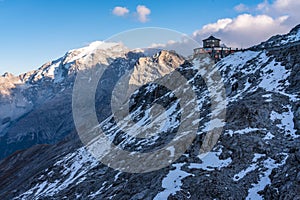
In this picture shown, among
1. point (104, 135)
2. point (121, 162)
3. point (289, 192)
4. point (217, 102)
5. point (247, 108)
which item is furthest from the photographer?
point (104, 135)

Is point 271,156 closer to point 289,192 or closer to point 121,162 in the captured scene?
point 289,192

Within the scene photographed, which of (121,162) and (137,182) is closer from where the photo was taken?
(137,182)

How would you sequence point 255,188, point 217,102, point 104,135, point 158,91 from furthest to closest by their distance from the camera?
point 158,91 → point 104,135 → point 217,102 → point 255,188

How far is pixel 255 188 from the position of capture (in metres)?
31.1

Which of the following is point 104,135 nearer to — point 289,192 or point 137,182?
point 137,182

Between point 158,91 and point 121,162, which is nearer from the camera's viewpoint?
point 121,162

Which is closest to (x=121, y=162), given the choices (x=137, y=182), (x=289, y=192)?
(x=137, y=182)

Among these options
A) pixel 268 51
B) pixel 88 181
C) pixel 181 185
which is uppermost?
pixel 268 51

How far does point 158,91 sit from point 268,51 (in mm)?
29059

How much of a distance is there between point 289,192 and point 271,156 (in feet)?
21.2

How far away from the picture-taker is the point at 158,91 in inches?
3337

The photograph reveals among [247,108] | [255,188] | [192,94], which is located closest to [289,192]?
[255,188]

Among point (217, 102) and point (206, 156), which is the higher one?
point (217, 102)

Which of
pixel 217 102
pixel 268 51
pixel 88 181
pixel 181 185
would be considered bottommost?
pixel 88 181
